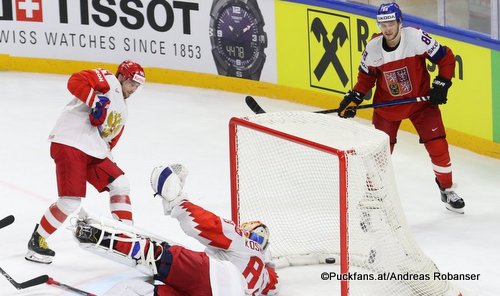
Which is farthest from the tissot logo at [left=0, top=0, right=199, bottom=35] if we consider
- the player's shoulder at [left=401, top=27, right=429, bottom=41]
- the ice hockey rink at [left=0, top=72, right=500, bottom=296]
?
the player's shoulder at [left=401, top=27, right=429, bottom=41]

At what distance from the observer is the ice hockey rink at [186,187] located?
550 cm

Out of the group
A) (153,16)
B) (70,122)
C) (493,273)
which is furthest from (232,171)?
(153,16)

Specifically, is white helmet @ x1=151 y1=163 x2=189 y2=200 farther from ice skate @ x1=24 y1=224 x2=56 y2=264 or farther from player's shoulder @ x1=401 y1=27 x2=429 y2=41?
player's shoulder @ x1=401 y1=27 x2=429 y2=41

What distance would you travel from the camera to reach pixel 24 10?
934 centimetres

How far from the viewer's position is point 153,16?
29.4ft

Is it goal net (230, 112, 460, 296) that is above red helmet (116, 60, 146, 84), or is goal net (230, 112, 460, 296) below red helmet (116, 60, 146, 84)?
below

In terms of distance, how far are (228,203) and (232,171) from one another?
3.56 ft

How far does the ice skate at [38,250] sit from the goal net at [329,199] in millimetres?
907

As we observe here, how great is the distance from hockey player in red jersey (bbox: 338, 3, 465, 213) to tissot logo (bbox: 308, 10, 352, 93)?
5.32 feet

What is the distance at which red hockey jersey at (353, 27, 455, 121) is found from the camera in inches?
243

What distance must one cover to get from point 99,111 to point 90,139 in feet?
0.49

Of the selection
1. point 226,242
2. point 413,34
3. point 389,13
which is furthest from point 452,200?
point 226,242

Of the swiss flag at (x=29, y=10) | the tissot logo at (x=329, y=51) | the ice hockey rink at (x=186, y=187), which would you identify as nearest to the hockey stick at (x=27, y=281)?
the ice hockey rink at (x=186, y=187)

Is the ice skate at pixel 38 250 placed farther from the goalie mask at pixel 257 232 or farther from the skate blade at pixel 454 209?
the skate blade at pixel 454 209
